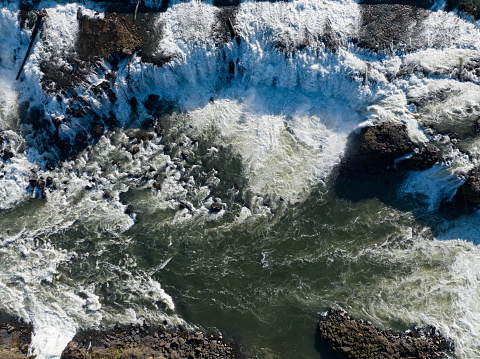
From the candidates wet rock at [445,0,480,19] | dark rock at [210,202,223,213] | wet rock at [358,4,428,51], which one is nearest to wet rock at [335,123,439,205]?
wet rock at [358,4,428,51]

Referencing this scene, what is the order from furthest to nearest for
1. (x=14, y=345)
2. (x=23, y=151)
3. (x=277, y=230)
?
(x=23, y=151)
(x=277, y=230)
(x=14, y=345)

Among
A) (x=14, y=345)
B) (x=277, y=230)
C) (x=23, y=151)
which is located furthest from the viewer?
(x=23, y=151)

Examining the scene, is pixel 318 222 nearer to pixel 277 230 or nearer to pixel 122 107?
pixel 277 230

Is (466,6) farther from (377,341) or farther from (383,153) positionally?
(377,341)

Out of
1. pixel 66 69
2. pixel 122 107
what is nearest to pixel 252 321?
pixel 122 107

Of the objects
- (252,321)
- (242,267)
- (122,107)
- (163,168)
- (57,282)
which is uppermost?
(122,107)

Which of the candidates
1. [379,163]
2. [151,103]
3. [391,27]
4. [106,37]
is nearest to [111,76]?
[106,37]

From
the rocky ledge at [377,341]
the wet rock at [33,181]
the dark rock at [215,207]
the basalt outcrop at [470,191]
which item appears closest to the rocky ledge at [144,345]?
the rocky ledge at [377,341]
